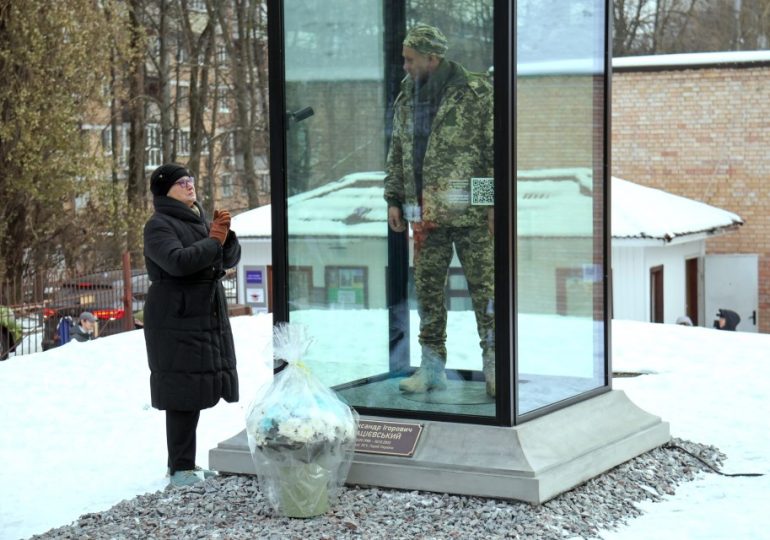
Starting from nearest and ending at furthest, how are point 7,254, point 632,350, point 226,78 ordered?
point 632,350 < point 7,254 < point 226,78

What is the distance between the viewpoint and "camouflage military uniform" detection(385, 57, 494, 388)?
5949 millimetres

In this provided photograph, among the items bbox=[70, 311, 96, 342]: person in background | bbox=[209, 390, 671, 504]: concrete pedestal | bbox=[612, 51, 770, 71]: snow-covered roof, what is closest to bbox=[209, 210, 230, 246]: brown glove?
bbox=[209, 390, 671, 504]: concrete pedestal

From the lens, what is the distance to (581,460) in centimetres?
589

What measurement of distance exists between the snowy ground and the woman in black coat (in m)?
0.34

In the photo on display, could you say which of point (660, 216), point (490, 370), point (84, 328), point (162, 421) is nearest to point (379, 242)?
point (490, 370)

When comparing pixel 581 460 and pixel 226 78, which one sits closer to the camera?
pixel 581 460

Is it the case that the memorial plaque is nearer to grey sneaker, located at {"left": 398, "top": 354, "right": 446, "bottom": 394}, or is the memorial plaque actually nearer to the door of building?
grey sneaker, located at {"left": 398, "top": 354, "right": 446, "bottom": 394}

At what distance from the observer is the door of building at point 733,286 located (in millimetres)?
26156

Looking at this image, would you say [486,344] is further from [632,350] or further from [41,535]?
[632,350]

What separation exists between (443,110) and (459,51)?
30cm

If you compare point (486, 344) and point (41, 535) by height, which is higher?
point (486, 344)

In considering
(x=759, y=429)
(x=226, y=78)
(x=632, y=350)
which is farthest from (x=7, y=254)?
(x=759, y=429)

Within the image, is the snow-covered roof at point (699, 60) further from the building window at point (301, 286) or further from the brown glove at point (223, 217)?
the brown glove at point (223, 217)

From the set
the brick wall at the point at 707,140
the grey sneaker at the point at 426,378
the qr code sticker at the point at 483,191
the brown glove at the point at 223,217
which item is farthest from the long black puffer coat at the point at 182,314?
the brick wall at the point at 707,140
